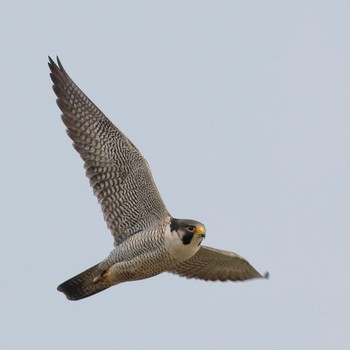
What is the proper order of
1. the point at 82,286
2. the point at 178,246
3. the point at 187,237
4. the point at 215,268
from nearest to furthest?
the point at 187,237 < the point at 178,246 < the point at 82,286 < the point at 215,268

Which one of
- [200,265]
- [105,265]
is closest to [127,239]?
[105,265]

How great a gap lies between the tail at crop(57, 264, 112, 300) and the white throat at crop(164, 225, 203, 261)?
4.60 feet

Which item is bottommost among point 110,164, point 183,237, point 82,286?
point 82,286

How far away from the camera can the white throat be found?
14883mm

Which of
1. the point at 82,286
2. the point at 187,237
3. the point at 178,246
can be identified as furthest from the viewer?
the point at 82,286

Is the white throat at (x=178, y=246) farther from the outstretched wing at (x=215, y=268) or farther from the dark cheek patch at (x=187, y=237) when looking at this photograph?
the outstretched wing at (x=215, y=268)

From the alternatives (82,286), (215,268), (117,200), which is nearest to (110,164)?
(117,200)

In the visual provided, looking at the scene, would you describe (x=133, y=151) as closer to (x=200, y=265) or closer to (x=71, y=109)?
(x=71, y=109)

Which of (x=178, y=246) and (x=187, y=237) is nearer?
(x=187, y=237)

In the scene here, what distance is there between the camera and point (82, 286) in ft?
52.3

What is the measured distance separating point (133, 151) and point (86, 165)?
2.61 feet

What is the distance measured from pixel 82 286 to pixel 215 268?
7.70 ft

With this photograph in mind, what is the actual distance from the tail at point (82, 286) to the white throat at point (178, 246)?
55.2 inches

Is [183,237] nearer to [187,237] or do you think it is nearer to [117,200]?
[187,237]
